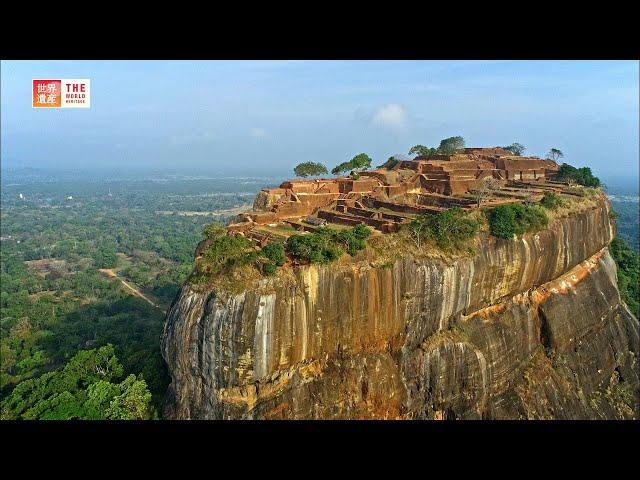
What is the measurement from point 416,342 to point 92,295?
43298 millimetres

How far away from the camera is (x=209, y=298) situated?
1642 centimetres

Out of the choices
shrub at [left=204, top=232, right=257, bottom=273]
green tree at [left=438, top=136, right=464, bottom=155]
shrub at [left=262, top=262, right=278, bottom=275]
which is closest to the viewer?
shrub at [left=262, top=262, right=278, bottom=275]

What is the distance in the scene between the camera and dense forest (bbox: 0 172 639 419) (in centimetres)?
2247

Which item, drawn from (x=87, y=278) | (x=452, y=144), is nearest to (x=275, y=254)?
(x=452, y=144)

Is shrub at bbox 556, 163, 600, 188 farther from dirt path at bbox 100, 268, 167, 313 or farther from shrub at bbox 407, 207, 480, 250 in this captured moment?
dirt path at bbox 100, 268, 167, 313

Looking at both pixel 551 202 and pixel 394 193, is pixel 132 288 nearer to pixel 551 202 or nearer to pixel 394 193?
pixel 394 193

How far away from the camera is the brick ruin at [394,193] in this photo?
938 inches

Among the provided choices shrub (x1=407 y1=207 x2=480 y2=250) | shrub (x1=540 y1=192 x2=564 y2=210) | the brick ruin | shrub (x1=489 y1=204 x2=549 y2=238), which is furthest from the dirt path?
shrub (x1=540 y1=192 x2=564 y2=210)

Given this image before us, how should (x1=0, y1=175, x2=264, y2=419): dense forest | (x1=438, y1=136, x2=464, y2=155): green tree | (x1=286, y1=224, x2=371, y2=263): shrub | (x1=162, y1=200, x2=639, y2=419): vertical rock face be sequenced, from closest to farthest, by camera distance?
(x1=162, y1=200, x2=639, y2=419): vertical rock face, (x1=286, y1=224, x2=371, y2=263): shrub, (x1=0, y1=175, x2=264, y2=419): dense forest, (x1=438, y1=136, x2=464, y2=155): green tree

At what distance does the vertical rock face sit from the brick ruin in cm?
386

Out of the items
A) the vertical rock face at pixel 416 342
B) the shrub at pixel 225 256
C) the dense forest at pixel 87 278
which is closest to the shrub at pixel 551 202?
the vertical rock face at pixel 416 342

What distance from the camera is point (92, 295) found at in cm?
5131

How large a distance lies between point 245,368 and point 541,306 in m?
15.6
